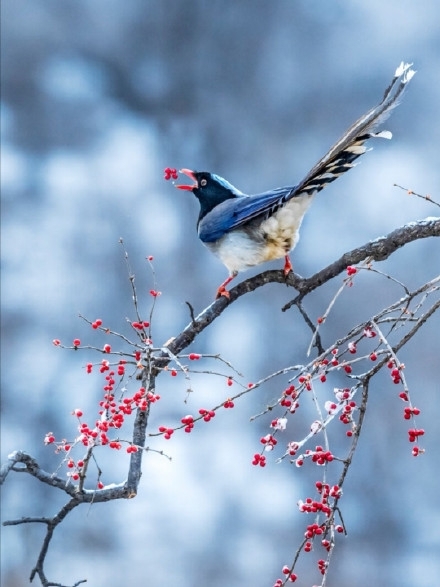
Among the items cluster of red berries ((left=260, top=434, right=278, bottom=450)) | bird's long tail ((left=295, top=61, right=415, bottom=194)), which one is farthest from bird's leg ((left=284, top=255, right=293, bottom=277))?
cluster of red berries ((left=260, top=434, right=278, bottom=450))

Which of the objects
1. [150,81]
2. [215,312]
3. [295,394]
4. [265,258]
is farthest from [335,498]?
[150,81]

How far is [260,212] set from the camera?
1.54 metres

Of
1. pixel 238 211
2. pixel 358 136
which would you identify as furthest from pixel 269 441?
pixel 238 211

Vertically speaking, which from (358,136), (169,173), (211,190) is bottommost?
(358,136)

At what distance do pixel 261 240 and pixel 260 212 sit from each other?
69mm

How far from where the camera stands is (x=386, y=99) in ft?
3.73

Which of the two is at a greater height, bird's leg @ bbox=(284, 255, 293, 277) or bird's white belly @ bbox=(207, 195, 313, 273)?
bird's white belly @ bbox=(207, 195, 313, 273)

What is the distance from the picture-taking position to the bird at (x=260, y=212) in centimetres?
122

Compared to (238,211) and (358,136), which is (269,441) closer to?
(358,136)

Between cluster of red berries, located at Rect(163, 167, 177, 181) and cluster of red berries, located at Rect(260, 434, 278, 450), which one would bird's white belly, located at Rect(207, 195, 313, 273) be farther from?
cluster of red berries, located at Rect(260, 434, 278, 450)

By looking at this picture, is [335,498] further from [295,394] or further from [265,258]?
[265,258]

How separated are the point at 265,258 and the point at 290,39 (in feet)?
8.17

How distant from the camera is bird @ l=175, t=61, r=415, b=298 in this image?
122cm

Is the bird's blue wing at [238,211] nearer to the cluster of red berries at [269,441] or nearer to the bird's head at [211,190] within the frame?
the bird's head at [211,190]
